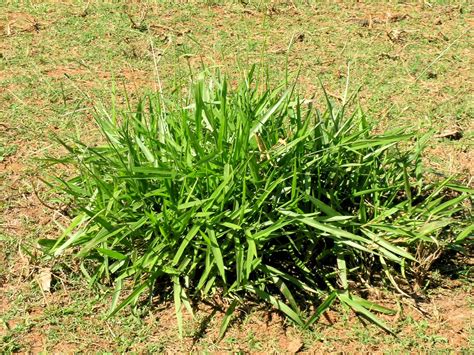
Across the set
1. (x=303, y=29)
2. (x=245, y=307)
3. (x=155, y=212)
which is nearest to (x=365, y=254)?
(x=245, y=307)

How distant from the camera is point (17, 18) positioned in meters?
6.20

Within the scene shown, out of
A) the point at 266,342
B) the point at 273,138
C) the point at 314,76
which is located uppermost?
the point at 273,138

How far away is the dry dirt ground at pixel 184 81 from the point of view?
3.21 meters

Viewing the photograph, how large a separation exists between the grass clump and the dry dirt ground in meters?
0.13

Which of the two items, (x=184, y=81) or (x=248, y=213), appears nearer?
(x=248, y=213)

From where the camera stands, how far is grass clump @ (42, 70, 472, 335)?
3.23 metres

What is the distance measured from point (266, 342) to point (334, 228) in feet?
2.01

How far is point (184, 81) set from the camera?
195 inches

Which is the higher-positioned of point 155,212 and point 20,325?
point 155,212

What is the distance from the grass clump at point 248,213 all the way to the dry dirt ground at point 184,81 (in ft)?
0.43

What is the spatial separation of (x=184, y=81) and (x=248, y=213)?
6.32ft

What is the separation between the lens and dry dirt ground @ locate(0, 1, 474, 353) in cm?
321

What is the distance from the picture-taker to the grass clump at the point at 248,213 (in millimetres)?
3227

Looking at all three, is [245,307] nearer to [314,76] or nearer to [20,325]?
[20,325]
